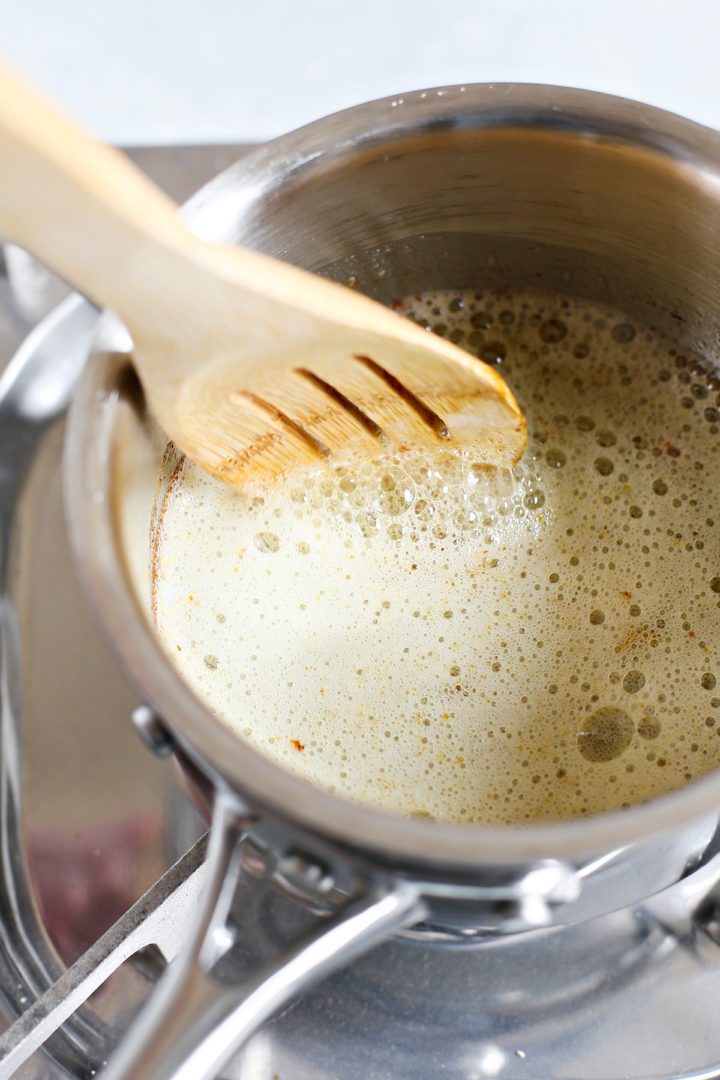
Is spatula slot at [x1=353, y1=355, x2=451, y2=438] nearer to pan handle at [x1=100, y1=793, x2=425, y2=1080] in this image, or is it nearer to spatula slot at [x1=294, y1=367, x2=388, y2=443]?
spatula slot at [x1=294, y1=367, x2=388, y2=443]

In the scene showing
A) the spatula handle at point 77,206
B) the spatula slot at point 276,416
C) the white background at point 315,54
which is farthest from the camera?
the white background at point 315,54

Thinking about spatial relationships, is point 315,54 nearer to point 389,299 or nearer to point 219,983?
point 389,299

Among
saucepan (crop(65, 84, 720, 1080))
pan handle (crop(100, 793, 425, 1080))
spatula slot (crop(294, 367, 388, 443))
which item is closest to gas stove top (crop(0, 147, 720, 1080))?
saucepan (crop(65, 84, 720, 1080))

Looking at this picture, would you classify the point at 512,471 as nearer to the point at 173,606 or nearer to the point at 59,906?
the point at 173,606

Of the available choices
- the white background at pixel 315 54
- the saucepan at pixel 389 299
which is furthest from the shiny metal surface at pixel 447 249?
the white background at pixel 315 54

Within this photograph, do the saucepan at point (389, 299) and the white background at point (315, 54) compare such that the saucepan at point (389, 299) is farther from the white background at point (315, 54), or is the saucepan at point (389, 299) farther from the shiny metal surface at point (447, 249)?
the white background at point (315, 54)

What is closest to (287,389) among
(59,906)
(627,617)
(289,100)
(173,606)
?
(173,606)
